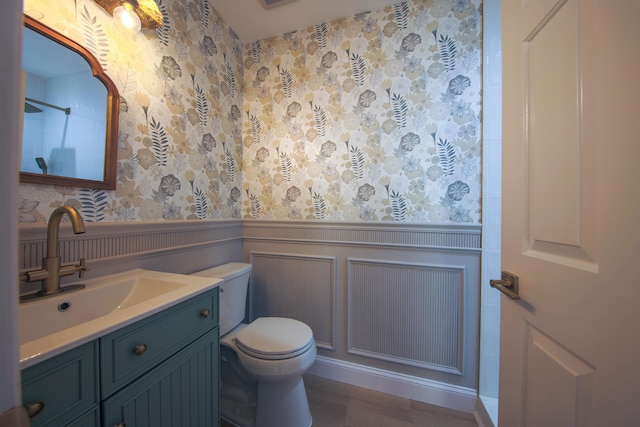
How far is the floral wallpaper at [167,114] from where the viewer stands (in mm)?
915

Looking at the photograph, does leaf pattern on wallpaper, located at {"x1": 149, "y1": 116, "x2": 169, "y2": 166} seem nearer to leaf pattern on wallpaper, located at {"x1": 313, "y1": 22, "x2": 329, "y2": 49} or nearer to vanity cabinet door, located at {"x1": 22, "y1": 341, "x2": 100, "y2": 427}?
vanity cabinet door, located at {"x1": 22, "y1": 341, "x2": 100, "y2": 427}

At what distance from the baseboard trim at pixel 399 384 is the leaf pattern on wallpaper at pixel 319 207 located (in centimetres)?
A: 100

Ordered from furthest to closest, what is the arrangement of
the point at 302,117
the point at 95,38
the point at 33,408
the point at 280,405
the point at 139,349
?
the point at 302,117 → the point at 280,405 → the point at 95,38 → the point at 139,349 → the point at 33,408

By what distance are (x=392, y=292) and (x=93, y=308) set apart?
1453 mm

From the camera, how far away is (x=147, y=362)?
705mm

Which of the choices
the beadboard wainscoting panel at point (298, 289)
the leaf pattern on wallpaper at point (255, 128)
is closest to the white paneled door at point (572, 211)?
the beadboard wainscoting panel at point (298, 289)

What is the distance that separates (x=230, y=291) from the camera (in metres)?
1.38

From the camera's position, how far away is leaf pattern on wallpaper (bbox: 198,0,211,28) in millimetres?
1439

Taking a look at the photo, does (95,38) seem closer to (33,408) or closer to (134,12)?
(134,12)

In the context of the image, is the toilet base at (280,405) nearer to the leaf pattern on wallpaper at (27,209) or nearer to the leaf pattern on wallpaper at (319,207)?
the leaf pattern on wallpaper at (319,207)

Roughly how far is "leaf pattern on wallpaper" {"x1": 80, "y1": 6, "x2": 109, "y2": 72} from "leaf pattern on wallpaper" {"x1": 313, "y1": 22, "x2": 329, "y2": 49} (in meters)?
1.21

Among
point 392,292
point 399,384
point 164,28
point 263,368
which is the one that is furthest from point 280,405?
point 164,28

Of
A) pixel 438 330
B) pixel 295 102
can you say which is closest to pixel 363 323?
pixel 438 330

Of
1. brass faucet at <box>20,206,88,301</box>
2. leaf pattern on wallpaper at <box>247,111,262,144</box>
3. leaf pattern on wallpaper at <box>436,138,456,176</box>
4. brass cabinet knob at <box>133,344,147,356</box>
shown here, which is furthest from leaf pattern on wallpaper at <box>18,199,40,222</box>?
leaf pattern on wallpaper at <box>436,138,456,176</box>
